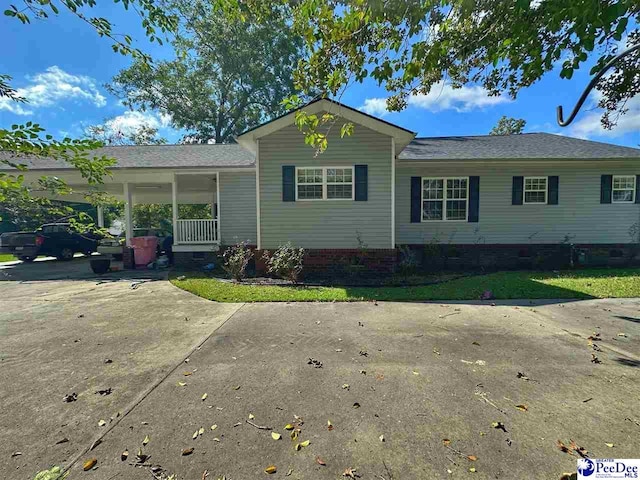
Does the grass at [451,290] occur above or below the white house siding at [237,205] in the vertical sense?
below

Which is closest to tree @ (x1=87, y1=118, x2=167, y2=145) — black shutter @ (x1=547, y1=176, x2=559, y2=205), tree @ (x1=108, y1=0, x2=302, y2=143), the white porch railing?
tree @ (x1=108, y1=0, x2=302, y2=143)

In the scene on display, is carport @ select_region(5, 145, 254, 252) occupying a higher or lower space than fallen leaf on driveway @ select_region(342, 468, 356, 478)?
higher

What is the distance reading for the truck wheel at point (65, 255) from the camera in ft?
46.9

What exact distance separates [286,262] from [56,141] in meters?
7.04

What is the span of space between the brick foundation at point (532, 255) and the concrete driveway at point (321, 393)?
549cm

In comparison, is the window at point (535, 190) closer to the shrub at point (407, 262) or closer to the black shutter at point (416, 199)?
the black shutter at point (416, 199)

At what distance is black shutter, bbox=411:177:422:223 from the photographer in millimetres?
11055

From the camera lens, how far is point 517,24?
321cm

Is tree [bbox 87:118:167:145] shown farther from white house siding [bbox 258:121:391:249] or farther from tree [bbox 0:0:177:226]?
tree [bbox 0:0:177:226]

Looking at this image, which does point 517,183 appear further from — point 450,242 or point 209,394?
point 209,394

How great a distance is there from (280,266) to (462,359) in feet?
19.2

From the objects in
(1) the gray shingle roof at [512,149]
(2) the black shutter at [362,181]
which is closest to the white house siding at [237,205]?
(2) the black shutter at [362,181]

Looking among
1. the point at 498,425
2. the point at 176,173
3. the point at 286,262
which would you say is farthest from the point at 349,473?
the point at 176,173

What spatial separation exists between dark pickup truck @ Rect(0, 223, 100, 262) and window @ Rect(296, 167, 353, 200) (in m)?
8.85
